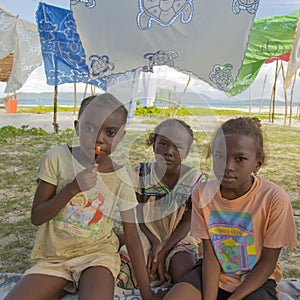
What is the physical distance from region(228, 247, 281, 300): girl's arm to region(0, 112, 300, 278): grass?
389 millimetres

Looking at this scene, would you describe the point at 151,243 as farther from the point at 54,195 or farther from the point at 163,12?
the point at 163,12

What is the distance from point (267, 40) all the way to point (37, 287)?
12.4ft

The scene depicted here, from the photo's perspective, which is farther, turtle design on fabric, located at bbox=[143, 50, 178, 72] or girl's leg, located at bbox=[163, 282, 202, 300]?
turtle design on fabric, located at bbox=[143, 50, 178, 72]

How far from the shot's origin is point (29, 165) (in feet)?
13.2

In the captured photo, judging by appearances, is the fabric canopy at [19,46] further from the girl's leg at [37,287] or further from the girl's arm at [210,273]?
the girl's arm at [210,273]

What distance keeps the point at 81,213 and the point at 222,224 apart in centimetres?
50

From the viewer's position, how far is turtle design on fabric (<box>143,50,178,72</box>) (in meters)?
1.99

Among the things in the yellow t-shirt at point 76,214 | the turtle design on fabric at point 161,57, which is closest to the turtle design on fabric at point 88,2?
the turtle design on fabric at point 161,57

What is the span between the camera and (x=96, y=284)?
1.29 meters

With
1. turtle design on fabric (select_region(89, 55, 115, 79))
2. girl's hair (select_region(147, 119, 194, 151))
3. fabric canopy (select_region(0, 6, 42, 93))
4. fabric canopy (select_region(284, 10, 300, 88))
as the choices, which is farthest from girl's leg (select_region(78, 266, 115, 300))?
fabric canopy (select_region(0, 6, 42, 93))

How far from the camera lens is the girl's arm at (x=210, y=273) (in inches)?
50.8

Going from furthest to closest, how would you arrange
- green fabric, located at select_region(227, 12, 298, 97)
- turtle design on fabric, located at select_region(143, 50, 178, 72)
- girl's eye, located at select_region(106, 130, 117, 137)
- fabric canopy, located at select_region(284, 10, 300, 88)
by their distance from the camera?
green fabric, located at select_region(227, 12, 298, 97), fabric canopy, located at select_region(284, 10, 300, 88), turtle design on fabric, located at select_region(143, 50, 178, 72), girl's eye, located at select_region(106, 130, 117, 137)

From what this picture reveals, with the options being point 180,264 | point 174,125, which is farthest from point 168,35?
point 180,264

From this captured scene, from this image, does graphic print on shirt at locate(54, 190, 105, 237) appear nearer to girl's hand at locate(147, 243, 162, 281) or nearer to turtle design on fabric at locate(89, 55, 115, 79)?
girl's hand at locate(147, 243, 162, 281)
